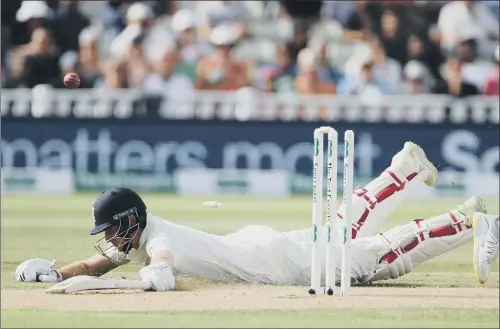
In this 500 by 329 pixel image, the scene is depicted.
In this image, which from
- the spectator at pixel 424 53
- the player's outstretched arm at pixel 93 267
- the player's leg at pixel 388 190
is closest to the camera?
the player's outstretched arm at pixel 93 267

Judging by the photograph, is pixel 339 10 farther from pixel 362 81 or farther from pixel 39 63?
pixel 39 63

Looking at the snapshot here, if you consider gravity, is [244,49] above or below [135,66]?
above

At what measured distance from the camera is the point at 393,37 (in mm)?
18297

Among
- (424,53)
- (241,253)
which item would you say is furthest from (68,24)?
(241,253)

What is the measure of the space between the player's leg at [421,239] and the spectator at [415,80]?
1012 centimetres

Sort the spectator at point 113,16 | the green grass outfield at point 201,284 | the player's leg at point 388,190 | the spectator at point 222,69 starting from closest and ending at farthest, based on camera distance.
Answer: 1. the green grass outfield at point 201,284
2. the player's leg at point 388,190
3. the spectator at point 222,69
4. the spectator at point 113,16

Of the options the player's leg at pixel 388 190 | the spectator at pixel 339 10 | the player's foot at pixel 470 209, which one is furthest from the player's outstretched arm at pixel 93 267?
the spectator at pixel 339 10

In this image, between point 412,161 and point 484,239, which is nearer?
point 484,239

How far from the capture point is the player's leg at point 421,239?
754 cm

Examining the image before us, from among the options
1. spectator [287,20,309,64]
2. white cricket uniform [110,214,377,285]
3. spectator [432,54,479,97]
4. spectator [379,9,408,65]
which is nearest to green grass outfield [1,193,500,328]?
white cricket uniform [110,214,377,285]

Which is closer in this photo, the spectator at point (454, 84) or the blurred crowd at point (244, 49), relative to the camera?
the blurred crowd at point (244, 49)

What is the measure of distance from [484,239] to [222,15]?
38.0ft

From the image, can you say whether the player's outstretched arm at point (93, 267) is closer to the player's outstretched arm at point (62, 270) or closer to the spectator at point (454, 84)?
the player's outstretched arm at point (62, 270)

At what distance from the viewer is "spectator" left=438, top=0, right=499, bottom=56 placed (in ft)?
61.0
